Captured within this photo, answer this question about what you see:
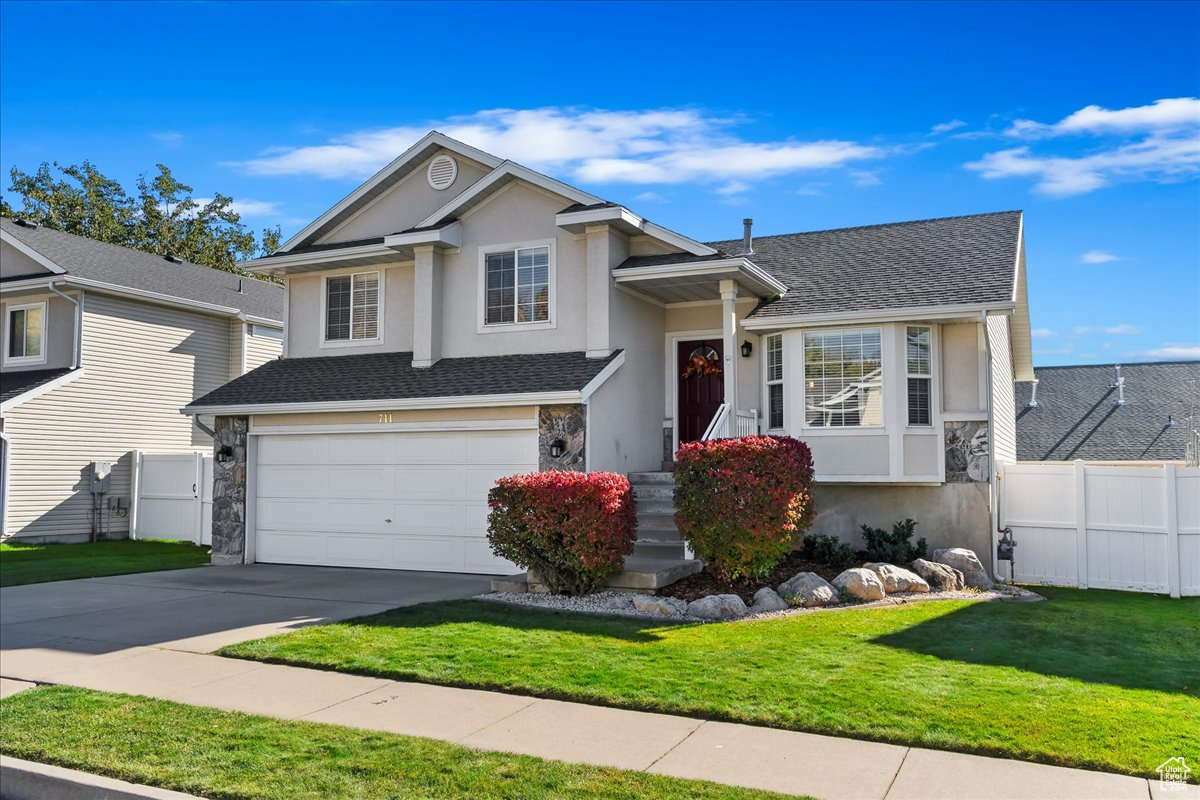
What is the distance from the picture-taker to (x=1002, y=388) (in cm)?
1733

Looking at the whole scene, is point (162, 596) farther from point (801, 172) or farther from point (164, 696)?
point (801, 172)

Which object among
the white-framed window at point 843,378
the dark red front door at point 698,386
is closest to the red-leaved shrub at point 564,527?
the white-framed window at point 843,378

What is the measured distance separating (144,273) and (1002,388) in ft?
63.0

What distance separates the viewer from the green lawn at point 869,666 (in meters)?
5.72

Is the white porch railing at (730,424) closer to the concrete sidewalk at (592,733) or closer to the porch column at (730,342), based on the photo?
the porch column at (730,342)

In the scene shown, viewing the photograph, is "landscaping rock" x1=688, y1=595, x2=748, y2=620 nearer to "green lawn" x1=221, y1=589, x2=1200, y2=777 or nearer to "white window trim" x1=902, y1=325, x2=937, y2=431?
"green lawn" x1=221, y1=589, x2=1200, y2=777

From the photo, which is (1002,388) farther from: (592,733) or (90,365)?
(90,365)

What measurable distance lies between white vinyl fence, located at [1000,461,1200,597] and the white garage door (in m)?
7.27

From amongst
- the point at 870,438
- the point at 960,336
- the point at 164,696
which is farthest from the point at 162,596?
the point at 960,336

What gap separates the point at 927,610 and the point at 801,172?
9.33m

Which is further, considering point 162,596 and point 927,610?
point 162,596

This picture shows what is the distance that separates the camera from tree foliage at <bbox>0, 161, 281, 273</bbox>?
3528 centimetres

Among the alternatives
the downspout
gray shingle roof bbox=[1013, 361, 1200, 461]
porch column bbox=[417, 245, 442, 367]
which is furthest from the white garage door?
gray shingle roof bbox=[1013, 361, 1200, 461]

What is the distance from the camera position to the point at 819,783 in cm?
495
